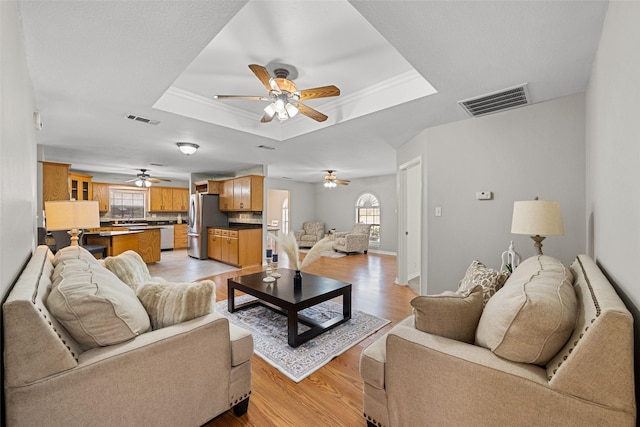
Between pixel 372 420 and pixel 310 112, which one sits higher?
pixel 310 112

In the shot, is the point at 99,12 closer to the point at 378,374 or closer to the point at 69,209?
the point at 69,209

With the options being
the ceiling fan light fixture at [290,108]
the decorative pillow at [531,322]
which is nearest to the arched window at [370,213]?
the ceiling fan light fixture at [290,108]

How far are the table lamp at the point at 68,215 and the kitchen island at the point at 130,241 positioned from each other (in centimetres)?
313

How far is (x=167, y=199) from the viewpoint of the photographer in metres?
8.98

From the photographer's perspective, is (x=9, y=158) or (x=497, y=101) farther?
(x=497, y=101)

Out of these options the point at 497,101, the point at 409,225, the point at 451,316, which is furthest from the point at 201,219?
the point at 451,316

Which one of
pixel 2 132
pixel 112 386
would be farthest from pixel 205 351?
pixel 2 132

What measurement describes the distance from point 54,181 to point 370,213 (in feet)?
25.3

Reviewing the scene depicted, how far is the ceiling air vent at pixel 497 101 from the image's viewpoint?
2.49 m

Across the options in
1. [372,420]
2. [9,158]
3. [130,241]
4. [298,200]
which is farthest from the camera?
[298,200]

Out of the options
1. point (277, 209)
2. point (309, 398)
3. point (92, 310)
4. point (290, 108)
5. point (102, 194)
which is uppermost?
point (290, 108)

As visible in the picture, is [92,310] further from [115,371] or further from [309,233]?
[309,233]

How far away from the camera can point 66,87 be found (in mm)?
2404

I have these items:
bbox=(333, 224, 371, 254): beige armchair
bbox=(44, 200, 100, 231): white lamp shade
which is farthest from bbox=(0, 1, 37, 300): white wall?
bbox=(333, 224, 371, 254): beige armchair
